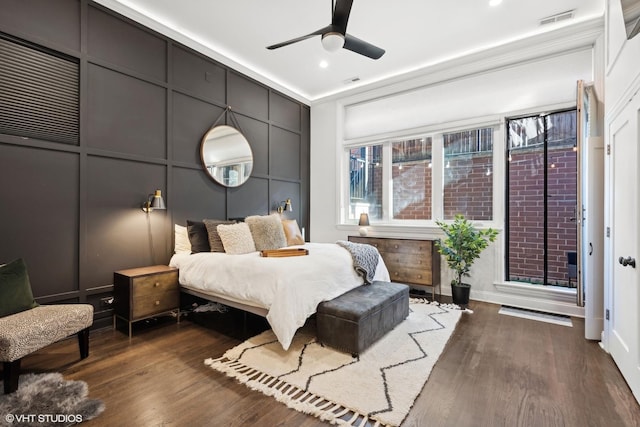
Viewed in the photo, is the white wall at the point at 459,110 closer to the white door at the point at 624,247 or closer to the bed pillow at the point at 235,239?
the white door at the point at 624,247

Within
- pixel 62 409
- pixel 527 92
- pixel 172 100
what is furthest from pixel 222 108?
pixel 527 92

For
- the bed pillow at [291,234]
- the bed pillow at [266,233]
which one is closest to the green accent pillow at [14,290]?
the bed pillow at [266,233]

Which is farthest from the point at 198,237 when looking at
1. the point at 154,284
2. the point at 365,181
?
the point at 365,181

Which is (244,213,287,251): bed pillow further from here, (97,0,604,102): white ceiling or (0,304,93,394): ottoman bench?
(97,0,604,102): white ceiling

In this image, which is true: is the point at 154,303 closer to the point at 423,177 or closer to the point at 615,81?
the point at 423,177

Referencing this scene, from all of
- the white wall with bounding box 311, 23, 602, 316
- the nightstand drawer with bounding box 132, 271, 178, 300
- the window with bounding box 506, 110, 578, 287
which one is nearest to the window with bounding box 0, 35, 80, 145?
the nightstand drawer with bounding box 132, 271, 178, 300

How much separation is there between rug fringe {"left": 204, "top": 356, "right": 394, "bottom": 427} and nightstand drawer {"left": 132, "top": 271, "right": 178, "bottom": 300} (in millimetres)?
1022

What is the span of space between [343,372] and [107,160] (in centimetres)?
294

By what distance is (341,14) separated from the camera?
244cm

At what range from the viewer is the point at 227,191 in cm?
427

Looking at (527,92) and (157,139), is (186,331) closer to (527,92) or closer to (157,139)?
(157,139)

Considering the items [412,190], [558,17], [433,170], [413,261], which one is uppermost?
[558,17]

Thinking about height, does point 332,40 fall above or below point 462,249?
above

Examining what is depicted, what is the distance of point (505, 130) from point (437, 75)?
3.97 ft
